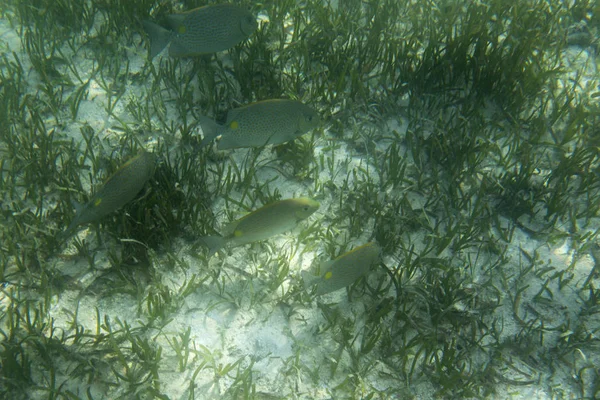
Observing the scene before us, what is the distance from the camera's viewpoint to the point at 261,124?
360 centimetres

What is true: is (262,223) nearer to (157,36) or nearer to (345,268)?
(345,268)

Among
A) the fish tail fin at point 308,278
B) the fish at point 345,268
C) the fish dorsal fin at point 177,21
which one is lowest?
the fish tail fin at point 308,278

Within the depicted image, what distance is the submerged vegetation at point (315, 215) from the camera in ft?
10.9

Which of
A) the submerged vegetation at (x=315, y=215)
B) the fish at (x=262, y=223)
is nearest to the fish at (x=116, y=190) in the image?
the submerged vegetation at (x=315, y=215)

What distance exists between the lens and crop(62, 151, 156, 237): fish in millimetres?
3125

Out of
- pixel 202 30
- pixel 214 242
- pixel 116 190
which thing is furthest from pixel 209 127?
pixel 202 30

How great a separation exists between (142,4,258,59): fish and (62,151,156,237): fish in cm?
140

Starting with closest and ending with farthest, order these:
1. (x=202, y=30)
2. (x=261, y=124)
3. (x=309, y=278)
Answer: (x=309, y=278)
(x=261, y=124)
(x=202, y=30)

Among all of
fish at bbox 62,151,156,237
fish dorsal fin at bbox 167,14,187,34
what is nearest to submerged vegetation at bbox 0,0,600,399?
fish at bbox 62,151,156,237

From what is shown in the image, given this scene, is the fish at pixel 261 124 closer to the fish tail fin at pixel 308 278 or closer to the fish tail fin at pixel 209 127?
the fish tail fin at pixel 209 127

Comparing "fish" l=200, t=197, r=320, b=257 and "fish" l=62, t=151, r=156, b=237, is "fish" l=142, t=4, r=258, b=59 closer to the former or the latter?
"fish" l=62, t=151, r=156, b=237

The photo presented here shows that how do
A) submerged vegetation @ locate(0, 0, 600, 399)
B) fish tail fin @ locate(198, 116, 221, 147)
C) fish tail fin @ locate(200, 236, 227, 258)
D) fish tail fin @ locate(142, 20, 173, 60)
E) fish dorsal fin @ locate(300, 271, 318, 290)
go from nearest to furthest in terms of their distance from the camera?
fish tail fin @ locate(200, 236, 227, 258), fish dorsal fin @ locate(300, 271, 318, 290), submerged vegetation @ locate(0, 0, 600, 399), fish tail fin @ locate(198, 116, 221, 147), fish tail fin @ locate(142, 20, 173, 60)

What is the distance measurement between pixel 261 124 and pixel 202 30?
132 centimetres

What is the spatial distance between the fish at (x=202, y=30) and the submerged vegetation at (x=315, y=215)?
83 cm
